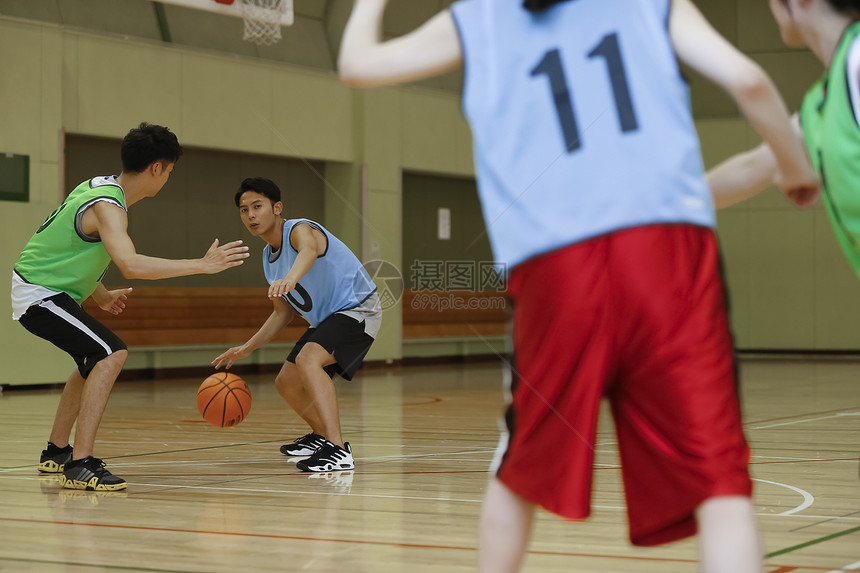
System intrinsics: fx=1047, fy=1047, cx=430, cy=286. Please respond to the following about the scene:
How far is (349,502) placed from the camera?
4.32 m

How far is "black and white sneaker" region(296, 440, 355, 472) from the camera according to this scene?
525 cm

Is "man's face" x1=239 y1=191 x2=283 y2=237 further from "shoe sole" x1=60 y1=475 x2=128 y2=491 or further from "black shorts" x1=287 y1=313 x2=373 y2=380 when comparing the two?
"shoe sole" x1=60 y1=475 x2=128 y2=491

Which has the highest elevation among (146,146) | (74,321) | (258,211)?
(146,146)

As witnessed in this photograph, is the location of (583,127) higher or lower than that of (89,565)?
higher

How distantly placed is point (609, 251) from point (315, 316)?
410cm

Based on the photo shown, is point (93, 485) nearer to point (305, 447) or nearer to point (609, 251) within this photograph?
point (305, 447)

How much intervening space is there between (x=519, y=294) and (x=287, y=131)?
1193 cm

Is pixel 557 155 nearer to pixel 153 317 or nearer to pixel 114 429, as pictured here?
pixel 114 429

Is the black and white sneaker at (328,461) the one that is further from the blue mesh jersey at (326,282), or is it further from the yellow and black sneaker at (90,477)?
the yellow and black sneaker at (90,477)

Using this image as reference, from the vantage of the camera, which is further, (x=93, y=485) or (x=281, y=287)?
(x=281, y=287)

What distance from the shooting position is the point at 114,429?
24.1ft

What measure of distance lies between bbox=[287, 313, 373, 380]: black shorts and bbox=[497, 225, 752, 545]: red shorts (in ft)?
12.3

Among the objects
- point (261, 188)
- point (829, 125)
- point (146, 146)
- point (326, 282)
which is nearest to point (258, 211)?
point (261, 188)

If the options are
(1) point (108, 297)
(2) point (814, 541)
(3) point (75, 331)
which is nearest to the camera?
(2) point (814, 541)
